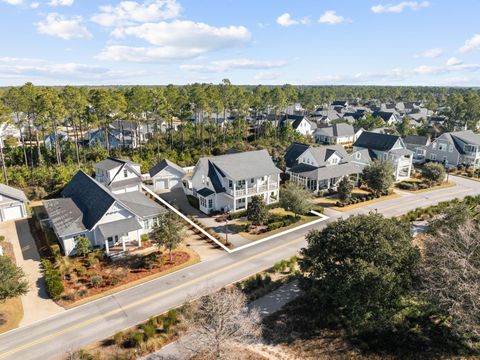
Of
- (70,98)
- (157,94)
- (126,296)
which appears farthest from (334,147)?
(70,98)

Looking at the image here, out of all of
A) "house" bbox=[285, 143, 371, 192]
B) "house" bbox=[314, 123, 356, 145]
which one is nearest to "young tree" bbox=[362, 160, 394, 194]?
"house" bbox=[285, 143, 371, 192]

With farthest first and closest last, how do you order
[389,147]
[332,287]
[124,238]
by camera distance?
[389,147] < [124,238] < [332,287]

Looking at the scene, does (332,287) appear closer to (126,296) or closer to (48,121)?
(126,296)

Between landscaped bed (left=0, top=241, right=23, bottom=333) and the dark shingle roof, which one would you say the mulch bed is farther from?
the dark shingle roof

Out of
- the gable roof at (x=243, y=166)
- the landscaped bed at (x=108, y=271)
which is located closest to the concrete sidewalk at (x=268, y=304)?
the landscaped bed at (x=108, y=271)

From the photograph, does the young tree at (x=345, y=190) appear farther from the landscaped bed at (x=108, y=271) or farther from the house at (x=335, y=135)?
the house at (x=335, y=135)

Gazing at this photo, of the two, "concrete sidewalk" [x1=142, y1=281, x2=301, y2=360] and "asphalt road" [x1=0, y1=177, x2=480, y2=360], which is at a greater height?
"asphalt road" [x1=0, y1=177, x2=480, y2=360]
